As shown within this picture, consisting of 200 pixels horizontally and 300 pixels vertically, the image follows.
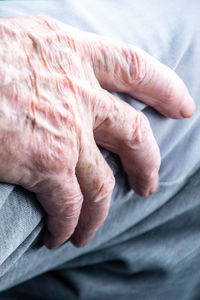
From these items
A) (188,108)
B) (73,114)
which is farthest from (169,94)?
(73,114)

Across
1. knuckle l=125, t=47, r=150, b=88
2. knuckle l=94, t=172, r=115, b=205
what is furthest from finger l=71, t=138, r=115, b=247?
knuckle l=125, t=47, r=150, b=88

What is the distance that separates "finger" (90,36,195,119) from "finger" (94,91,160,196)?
26 millimetres

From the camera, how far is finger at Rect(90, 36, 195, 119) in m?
0.54

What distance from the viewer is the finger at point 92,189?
514 millimetres

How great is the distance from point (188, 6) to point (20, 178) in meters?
0.39

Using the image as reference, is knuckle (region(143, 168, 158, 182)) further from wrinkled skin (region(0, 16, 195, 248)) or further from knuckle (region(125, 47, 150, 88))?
knuckle (region(125, 47, 150, 88))

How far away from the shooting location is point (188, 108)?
59 centimetres

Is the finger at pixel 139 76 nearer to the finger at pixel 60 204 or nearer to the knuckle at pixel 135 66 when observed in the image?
the knuckle at pixel 135 66

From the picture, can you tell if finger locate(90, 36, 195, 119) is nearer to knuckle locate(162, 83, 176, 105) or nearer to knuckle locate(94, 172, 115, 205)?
knuckle locate(162, 83, 176, 105)

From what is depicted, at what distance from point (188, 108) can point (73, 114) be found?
0.61ft

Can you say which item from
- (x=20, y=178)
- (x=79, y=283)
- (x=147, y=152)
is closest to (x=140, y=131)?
(x=147, y=152)

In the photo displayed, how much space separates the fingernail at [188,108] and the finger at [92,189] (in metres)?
0.14

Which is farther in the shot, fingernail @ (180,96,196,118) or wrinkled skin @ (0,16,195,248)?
fingernail @ (180,96,196,118)

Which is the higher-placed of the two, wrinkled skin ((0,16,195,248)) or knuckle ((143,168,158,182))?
wrinkled skin ((0,16,195,248))
